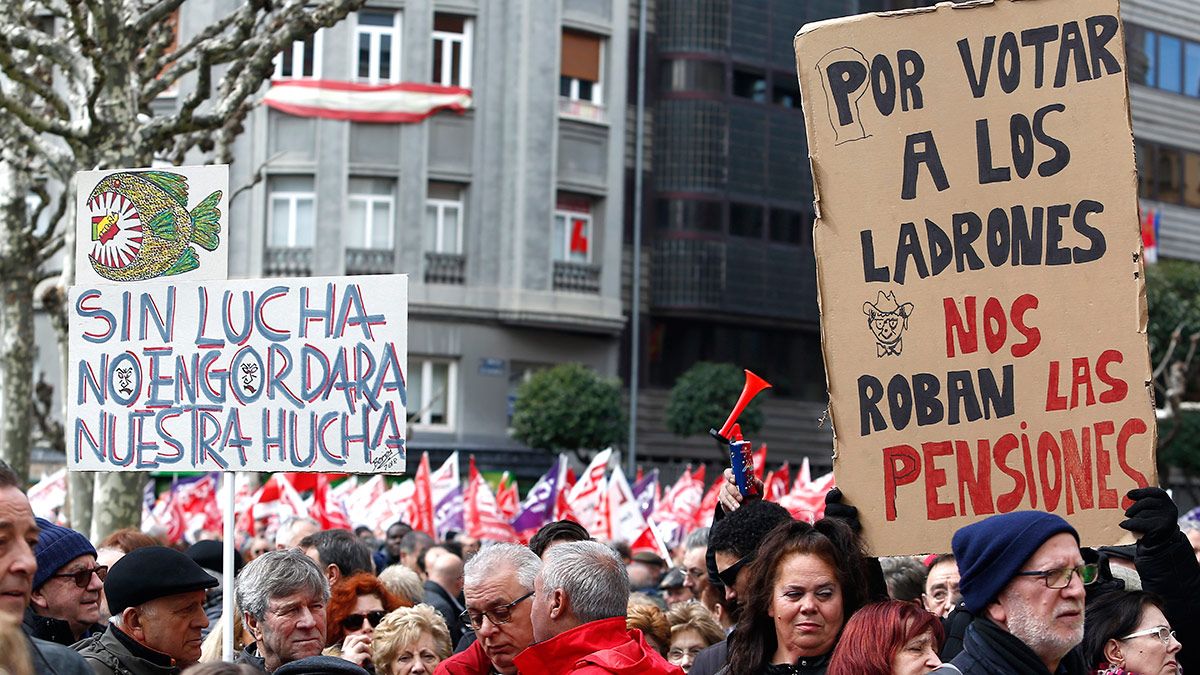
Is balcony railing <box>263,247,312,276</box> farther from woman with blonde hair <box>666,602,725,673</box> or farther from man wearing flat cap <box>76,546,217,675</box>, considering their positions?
man wearing flat cap <box>76,546,217,675</box>

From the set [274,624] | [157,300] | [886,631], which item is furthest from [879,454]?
[157,300]

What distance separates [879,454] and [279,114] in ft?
102

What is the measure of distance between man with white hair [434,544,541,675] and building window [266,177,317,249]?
99.3ft

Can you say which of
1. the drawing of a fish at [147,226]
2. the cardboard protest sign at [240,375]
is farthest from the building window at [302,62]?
the cardboard protest sign at [240,375]

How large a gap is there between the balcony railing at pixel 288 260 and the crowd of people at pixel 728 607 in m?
28.6

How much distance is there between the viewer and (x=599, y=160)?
3762cm

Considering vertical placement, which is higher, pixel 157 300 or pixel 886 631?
pixel 157 300

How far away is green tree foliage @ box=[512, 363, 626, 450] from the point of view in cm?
3466

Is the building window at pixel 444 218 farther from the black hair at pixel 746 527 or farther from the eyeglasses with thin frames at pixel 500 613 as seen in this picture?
the eyeglasses with thin frames at pixel 500 613

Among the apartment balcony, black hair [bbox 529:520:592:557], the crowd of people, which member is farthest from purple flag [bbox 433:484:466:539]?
the apartment balcony

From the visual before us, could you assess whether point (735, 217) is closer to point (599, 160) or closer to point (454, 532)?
point (599, 160)

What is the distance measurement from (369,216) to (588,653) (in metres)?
31.0

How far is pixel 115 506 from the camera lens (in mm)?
14094

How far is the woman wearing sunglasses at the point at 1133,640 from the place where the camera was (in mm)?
5539
